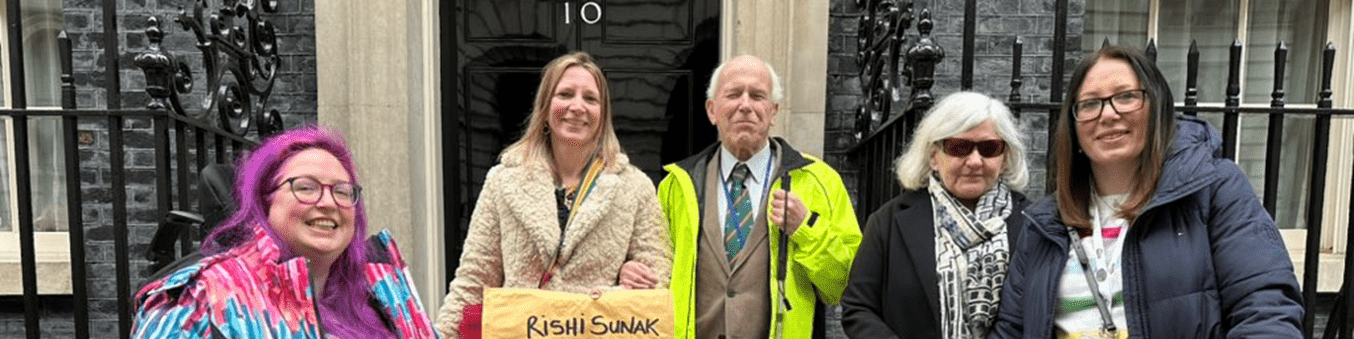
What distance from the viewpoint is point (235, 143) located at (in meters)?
3.49

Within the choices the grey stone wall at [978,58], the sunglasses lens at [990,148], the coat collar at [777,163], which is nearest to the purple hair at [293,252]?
the coat collar at [777,163]

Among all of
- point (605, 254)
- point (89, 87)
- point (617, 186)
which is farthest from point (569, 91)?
point (89, 87)

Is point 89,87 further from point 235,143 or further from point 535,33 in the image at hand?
point 535,33

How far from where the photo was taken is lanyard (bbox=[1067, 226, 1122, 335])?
1.71 m

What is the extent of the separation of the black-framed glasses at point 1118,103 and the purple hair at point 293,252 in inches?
65.3

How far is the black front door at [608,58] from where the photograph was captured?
14.6 ft

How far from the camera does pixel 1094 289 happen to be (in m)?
1.74

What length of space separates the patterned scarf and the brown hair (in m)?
0.20

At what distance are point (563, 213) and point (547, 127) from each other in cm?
28

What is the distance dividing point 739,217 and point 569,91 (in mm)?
685

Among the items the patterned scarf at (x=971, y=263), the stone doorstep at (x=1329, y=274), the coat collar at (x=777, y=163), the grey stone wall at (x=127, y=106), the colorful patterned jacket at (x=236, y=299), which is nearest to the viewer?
the colorful patterned jacket at (x=236, y=299)

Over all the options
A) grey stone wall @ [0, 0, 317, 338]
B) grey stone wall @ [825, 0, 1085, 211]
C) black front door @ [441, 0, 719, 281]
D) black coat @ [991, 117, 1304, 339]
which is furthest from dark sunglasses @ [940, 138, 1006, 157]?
grey stone wall @ [0, 0, 317, 338]

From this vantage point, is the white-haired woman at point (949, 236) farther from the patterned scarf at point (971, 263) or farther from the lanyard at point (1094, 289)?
the lanyard at point (1094, 289)

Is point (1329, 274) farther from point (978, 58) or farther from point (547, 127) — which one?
point (547, 127)
